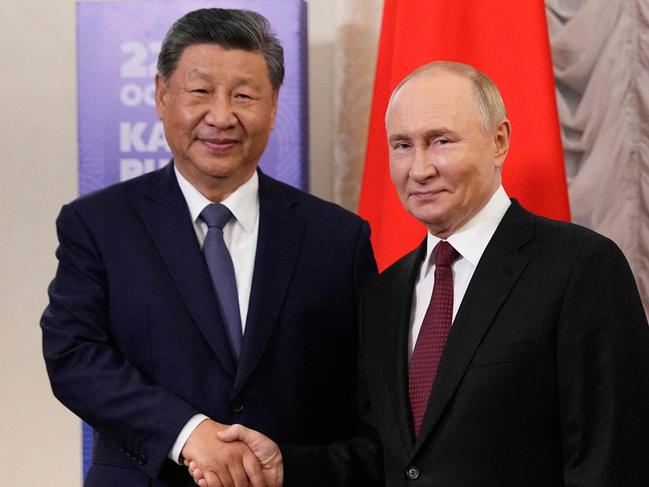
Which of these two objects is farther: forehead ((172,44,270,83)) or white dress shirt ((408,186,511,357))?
forehead ((172,44,270,83))

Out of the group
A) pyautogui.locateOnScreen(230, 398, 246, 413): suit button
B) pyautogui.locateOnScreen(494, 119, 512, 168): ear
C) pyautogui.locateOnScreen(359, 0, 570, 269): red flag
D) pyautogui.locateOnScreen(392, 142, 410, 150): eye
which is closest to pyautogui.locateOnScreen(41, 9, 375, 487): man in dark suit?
pyautogui.locateOnScreen(230, 398, 246, 413): suit button

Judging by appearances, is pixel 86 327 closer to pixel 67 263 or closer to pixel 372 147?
pixel 67 263

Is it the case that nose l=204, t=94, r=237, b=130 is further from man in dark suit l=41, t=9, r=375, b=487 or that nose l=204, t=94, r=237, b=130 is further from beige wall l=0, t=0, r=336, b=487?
beige wall l=0, t=0, r=336, b=487

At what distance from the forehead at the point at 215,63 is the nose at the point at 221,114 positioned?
49 millimetres

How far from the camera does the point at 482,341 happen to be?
1.83 m

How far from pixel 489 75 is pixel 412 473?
3.91 feet

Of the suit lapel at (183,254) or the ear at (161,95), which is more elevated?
the ear at (161,95)

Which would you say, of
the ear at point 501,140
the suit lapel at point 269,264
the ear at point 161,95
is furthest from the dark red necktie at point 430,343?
the ear at point 161,95

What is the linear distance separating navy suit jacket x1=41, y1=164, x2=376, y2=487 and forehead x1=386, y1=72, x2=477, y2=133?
1.22 feet

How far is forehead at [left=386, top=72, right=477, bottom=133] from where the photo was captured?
76.8 inches

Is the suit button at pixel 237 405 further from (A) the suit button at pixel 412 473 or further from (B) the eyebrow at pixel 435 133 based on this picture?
(B) the eyebrow at pixel 435 133

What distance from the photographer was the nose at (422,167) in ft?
6.41

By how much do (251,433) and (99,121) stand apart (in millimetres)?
1299

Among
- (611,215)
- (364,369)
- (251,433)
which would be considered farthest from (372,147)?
(251,433)
